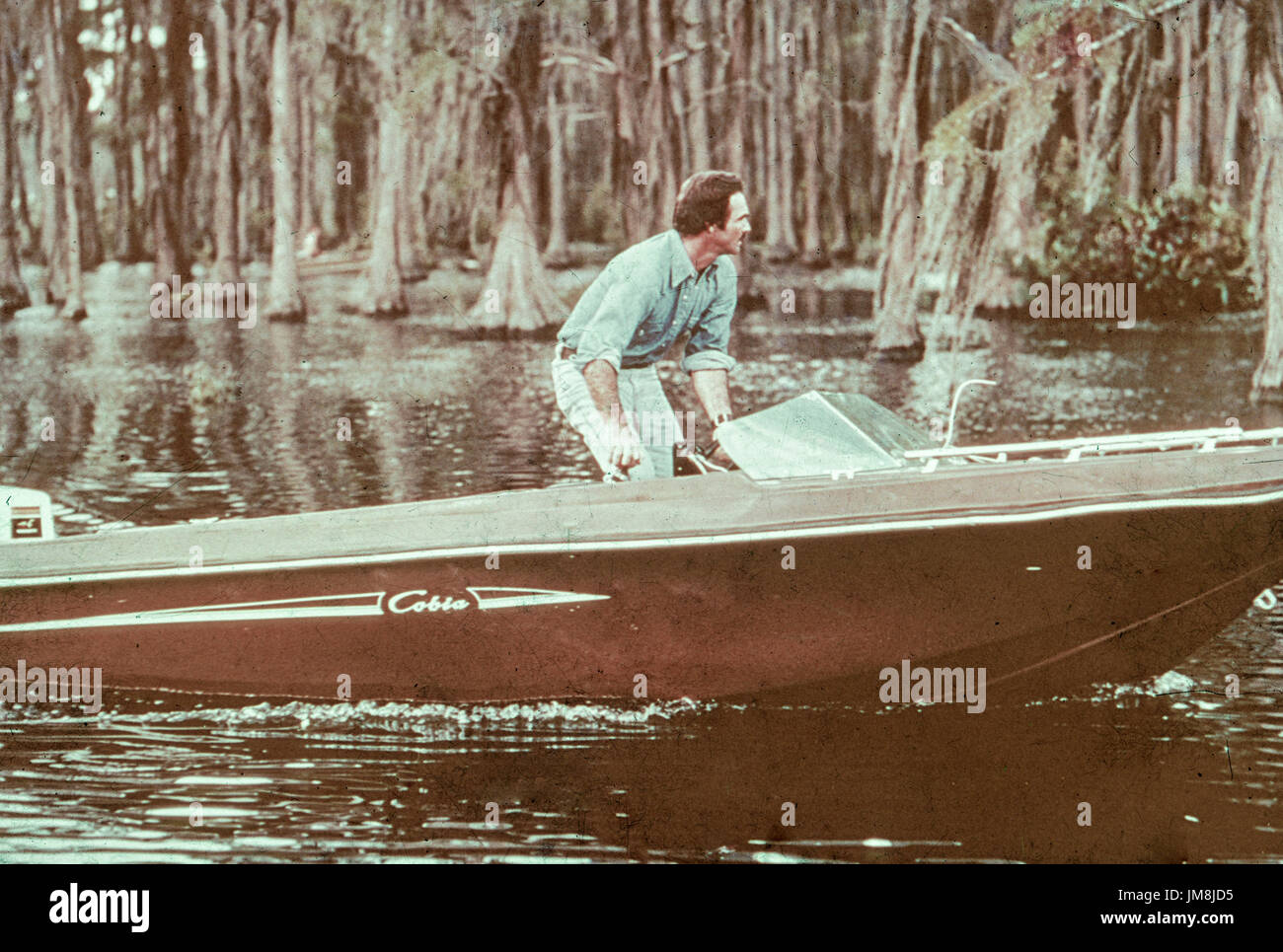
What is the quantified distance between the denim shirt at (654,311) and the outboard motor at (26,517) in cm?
136

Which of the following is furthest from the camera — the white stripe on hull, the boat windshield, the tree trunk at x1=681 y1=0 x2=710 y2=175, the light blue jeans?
the tree trunk at x1=681 y1=0 x2=710 y2=175

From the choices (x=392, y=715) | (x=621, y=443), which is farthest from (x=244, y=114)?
(x=392, y=715)

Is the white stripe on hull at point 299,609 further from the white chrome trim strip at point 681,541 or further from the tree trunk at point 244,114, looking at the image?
the tree trunk at point 244,114

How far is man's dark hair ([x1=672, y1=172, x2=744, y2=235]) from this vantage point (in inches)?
123

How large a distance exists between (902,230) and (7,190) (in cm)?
262

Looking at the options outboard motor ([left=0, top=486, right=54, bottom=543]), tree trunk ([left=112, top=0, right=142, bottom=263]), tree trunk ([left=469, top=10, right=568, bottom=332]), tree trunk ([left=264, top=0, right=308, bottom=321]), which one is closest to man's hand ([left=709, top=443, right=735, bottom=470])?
tree trunk ([left=469, top=10, right=568, bottom=332])

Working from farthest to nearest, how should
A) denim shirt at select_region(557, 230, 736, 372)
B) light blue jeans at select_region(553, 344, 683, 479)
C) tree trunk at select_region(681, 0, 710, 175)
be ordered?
1. tree trunk at select_region(681, 0, 710, 175)
2. light blue jeans at select_region(553, 344, 683, 479)
3. denim shirt at select_region(557, 230, 736, 372)

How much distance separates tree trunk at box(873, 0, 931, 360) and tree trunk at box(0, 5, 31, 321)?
2.51 m

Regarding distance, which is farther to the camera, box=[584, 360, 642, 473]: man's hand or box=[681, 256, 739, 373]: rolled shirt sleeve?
box=[681, 256, 739, 373]: rolled shirt sleeve

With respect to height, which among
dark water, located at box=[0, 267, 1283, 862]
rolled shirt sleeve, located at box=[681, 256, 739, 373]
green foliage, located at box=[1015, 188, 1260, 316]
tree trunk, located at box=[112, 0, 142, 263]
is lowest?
dark water, located at box=[0, 267, 1283, 862]

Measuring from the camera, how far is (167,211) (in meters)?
Answer: 3.83

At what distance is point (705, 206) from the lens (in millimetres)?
3133

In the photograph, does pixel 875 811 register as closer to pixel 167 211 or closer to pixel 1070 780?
pixel 1070 780

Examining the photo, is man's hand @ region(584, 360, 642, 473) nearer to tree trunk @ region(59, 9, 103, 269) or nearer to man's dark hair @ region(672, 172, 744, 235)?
man's dark hair @ region(672, 172, 744, 235)
